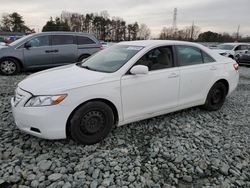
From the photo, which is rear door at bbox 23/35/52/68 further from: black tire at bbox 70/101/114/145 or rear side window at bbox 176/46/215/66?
black tire at bbox 70/101/114/145

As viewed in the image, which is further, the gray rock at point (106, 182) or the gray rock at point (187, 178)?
the gray rock at point (187, 178)

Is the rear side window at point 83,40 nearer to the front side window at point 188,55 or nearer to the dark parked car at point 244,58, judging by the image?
the front side window at point 188,55

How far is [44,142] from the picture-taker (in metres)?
3.24

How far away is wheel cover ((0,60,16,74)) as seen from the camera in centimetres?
772

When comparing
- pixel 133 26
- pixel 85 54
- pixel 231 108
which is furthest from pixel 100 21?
pixel 231 108

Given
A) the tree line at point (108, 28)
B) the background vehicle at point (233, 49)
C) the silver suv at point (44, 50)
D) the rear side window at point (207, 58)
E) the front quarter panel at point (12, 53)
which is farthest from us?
the tree line at point (108, 28)

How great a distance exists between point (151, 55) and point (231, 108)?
2569mm

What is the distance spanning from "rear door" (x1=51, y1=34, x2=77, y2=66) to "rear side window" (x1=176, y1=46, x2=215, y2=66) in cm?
549

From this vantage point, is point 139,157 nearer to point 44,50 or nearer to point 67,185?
point 67,185

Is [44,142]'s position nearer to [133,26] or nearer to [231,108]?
[231,108]

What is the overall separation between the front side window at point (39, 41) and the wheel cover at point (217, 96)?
622 cm

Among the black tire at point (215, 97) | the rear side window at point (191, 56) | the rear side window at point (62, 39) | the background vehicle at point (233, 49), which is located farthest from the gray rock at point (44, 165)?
the background vehicle at point (233, 49)

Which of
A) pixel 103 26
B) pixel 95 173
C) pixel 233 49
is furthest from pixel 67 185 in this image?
pixel 103 26

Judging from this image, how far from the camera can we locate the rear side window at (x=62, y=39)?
8369 mm
